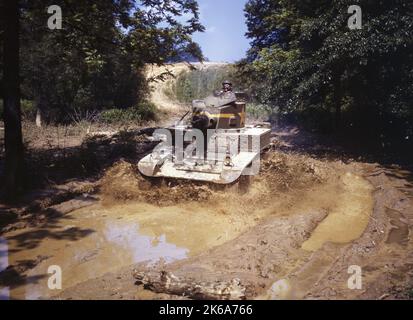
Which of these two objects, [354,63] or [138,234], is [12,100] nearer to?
[138,234]

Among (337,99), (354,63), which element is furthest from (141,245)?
(337,99)

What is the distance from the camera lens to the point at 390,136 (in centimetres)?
1473

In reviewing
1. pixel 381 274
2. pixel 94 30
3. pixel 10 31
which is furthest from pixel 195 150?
pixel 381 274

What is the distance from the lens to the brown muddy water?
19.4ft

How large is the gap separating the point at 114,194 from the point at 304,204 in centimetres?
424

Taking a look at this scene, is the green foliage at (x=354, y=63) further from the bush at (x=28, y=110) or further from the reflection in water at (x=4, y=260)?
the bush at (x=28, y=110)

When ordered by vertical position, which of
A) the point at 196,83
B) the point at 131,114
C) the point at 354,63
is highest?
the point at 196,83

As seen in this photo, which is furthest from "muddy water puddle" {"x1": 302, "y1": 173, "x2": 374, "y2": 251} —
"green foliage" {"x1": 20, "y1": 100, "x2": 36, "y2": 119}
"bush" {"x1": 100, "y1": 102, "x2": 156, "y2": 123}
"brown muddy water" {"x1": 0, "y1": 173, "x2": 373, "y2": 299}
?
"green foliage" {"x1": 20, "y1": 100, "x2": 36, "y2": 119}

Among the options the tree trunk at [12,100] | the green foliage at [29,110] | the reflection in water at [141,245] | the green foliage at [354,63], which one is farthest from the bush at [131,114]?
the reflection in water at [141,245]

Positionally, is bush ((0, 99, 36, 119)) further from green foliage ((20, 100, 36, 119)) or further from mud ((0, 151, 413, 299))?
mud ((0, 151, 413, 299))

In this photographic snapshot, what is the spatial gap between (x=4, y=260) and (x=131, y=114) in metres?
14.4

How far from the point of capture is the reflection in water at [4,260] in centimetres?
505

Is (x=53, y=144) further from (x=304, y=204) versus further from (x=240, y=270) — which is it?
(x=240, y=270)

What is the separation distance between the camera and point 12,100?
27.8 ft
